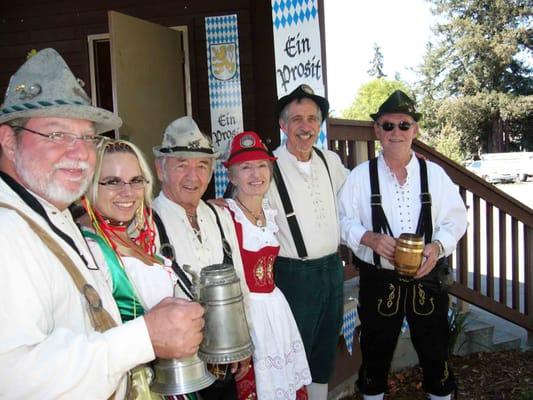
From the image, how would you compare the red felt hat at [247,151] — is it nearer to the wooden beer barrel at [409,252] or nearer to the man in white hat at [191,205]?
the man in white hat at [191,205]

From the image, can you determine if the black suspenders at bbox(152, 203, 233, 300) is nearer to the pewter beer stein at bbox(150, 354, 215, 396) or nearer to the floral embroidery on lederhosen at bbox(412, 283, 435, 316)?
the pewter beer stein at bbox(150, 354, 215, 396)

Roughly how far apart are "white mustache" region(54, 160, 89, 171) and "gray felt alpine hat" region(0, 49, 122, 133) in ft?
0.42

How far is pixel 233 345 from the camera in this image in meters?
1.45

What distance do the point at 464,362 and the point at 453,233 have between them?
2224 millimetres

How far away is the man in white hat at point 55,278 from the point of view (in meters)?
1.07

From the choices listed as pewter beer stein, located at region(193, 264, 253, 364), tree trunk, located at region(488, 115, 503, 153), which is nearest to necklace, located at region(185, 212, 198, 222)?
pewter beer stein, located at region(193, 264, 253, 364)

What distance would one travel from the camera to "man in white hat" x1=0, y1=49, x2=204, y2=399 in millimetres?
1070

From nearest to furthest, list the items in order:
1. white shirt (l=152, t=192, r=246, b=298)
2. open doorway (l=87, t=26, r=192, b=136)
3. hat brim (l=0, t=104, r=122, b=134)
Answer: hat brim (l=0, t=104, r=122, b=134), white shirt (l=152, t=192, r=246, b=298), open doorway (l=87, t=26, r=192, b=136)

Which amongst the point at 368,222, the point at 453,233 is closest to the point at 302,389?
the point at 368,222

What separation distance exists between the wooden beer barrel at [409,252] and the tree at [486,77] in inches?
1374

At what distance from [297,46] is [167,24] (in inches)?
92.8

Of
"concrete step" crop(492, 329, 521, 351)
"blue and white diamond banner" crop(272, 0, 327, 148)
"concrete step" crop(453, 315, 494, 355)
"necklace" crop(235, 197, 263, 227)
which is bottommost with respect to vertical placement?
"concrete step" crop(492, 329, 521, 351)

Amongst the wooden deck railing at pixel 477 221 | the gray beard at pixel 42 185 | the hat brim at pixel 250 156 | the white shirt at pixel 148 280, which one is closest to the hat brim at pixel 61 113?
the gray beard at pixel 42 185

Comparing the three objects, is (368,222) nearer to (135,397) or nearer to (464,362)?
(135,397)
